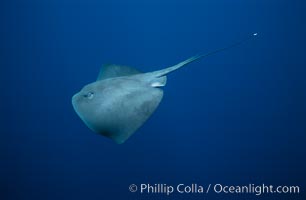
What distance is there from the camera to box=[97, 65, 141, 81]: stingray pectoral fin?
13.8 ft

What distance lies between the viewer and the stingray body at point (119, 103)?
287 cm

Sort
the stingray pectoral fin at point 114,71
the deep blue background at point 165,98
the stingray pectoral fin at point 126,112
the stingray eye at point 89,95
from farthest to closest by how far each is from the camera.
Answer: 1. the deep blue background at point 165,98
2. the stingray pectoral fin at point 114,71
3. the stingray eye at point 89,95
4. the stingray pectoral fin at point 126,112

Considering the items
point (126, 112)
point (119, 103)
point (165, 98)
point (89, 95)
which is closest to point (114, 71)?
point (89, 95)

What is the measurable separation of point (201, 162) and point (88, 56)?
351cm

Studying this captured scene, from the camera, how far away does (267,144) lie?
5.84m

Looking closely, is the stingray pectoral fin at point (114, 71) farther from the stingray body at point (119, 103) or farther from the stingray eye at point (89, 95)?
the stingray eye at point (89, 95)

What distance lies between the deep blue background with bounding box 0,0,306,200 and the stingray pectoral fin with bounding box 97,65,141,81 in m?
1.68

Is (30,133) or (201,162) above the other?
(30,133)

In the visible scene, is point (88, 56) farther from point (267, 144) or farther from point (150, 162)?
point (267, 144)

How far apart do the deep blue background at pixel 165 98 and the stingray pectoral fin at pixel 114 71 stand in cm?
168

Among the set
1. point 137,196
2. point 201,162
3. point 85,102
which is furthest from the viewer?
point 201,162

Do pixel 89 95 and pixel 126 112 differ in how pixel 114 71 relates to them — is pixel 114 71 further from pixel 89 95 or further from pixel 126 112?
pixel 126 112

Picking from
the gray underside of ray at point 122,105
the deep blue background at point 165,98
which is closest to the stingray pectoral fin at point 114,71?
the gray underside of ray at point 122,105

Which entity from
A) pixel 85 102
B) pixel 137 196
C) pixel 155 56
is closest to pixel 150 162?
pixel 137 196
